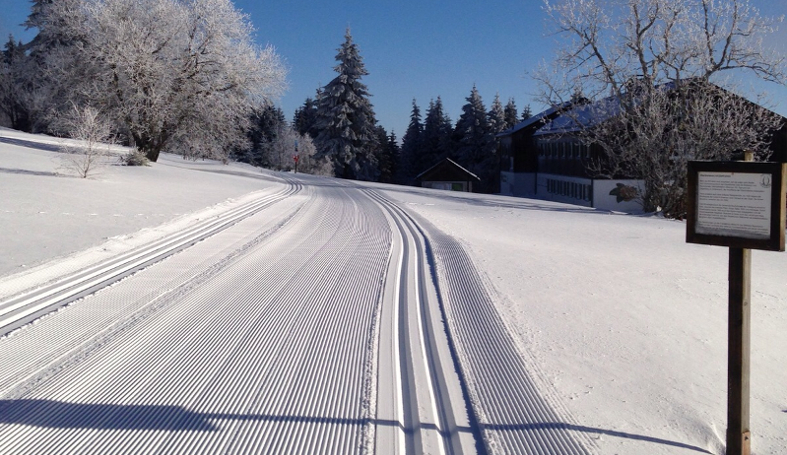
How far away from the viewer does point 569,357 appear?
570 centimetres

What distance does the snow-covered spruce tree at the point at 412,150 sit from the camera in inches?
3258

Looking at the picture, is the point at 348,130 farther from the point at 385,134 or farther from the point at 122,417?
the point at 122,417

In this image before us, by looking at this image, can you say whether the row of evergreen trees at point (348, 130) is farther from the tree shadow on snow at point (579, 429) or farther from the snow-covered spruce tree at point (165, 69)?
the tree shadow on snow at point (579, 429)

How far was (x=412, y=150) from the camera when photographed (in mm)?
84000

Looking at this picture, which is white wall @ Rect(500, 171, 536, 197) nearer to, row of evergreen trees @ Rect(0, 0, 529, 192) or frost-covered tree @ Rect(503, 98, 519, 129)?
row of evergreen trees @ Rect(0, 0, 529, 192)

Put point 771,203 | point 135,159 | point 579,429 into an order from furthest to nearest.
Result: point 135,159 → point 579,429 → point 771,203

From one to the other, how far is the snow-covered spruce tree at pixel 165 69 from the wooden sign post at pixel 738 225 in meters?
25.6

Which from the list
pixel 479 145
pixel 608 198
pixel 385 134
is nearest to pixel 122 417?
pixel 608 198

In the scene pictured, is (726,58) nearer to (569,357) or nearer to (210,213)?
(210,213)

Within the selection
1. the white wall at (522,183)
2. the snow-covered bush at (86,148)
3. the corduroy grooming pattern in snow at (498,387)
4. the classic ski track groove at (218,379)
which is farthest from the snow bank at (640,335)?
the white wall at (522,183)

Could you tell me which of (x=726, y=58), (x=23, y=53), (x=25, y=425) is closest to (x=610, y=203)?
(x=726, y=58)

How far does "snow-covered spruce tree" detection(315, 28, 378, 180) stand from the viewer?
55719mm

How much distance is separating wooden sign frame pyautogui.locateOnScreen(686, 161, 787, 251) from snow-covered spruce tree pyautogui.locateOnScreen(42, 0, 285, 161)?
25.5 metres

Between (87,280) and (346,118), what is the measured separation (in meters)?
48.5
